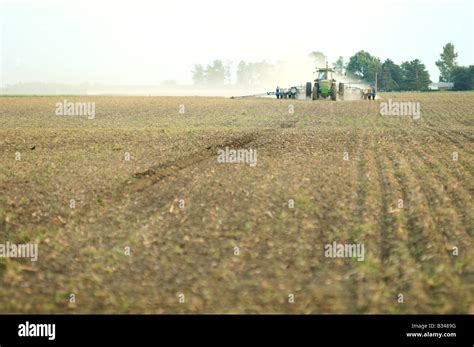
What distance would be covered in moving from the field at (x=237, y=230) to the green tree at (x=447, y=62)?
5809 inches

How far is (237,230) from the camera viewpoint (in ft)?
34.3

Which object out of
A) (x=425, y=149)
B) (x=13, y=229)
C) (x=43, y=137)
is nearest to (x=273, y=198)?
(x=13, y=229)

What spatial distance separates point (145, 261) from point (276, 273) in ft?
6.54

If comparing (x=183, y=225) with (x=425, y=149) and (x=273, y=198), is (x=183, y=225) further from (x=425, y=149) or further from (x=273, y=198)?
(x=425, y=149)

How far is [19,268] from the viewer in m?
8.91

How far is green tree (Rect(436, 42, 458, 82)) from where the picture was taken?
518 ft

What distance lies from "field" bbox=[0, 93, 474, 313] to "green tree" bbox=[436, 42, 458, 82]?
14755 centimetres

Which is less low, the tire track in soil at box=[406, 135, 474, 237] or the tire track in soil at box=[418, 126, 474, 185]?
the tire track in soil at box=[418, 126, 474, 185]

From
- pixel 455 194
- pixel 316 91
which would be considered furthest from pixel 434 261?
pixel 316 91

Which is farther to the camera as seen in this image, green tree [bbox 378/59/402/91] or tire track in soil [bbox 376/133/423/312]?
green tree [bbox 378/59/402/91]

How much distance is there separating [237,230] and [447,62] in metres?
162

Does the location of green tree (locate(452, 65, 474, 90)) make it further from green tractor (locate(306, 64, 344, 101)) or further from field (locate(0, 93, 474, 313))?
field (locate(0, 93, 474, 313))

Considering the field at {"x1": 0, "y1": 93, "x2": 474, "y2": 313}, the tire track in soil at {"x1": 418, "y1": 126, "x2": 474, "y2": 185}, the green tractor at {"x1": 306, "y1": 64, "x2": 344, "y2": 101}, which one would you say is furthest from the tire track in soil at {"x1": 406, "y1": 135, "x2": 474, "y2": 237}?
the green tractor at {"x1": 306, "y1": 64, "x2": 344, "y2": 101}

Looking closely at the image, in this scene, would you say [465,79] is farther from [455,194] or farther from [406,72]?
[455,194]
